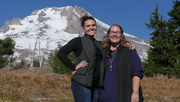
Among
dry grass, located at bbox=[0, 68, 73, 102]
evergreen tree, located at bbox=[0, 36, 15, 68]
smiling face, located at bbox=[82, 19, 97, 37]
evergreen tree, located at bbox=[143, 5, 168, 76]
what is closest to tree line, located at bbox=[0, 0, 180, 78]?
evergreen tree, located at bbox=[143, 5, 168, 76]

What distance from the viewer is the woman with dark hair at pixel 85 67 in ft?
8.18

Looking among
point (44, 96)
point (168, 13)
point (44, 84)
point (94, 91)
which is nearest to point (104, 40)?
point (94, 91)

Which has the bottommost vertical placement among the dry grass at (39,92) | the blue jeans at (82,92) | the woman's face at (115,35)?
the dry grass at (39,92)

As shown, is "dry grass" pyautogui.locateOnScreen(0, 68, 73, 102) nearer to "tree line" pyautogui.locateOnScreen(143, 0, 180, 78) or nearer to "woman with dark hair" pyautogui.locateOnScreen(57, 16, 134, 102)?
"woman with dark hair" pyautogui.locateOnScreen(57, 16, 134, 102)

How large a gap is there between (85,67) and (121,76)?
0.55 metres

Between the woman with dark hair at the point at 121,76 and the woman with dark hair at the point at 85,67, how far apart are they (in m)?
0.11

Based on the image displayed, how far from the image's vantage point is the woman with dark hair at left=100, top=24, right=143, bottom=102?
7.98 feet

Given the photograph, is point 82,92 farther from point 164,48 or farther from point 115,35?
point 164,48

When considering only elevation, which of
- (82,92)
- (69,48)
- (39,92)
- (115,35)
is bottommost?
(39,92)

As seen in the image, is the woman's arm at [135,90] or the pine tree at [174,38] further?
the pine tree at [174,38]

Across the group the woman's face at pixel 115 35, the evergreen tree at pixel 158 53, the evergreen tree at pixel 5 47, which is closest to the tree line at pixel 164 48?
the evergreen tree at pixel 158 53

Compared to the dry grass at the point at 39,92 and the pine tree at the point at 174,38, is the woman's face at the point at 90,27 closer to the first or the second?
the dry grass at the point at 39,92

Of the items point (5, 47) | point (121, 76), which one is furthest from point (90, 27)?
point (5, 47)

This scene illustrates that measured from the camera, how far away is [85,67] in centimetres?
252
